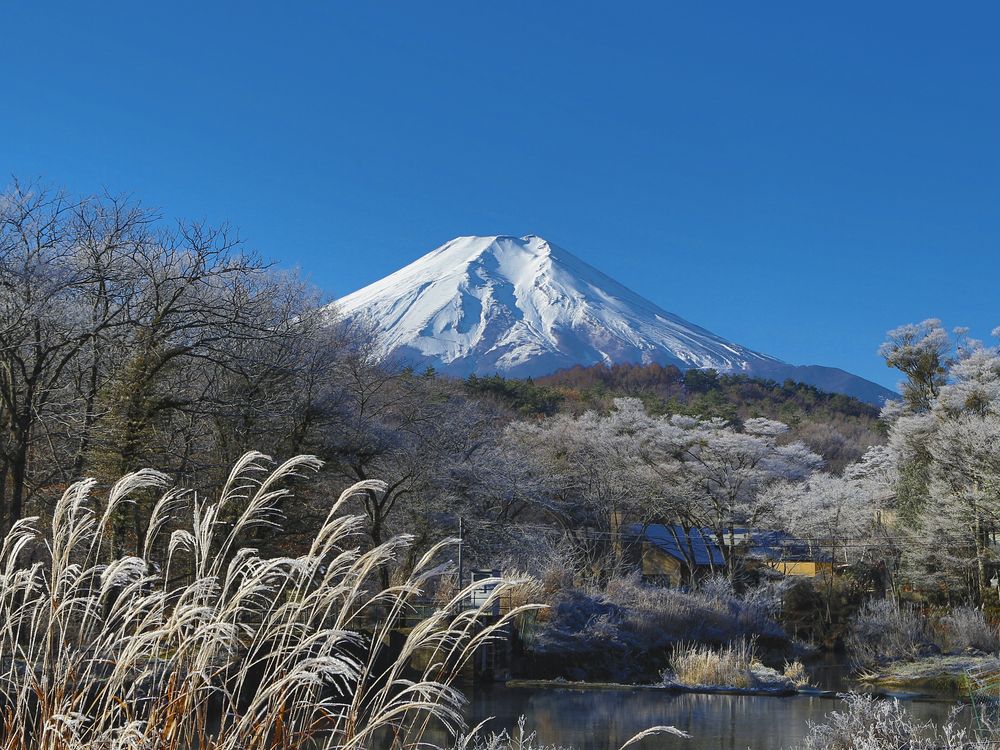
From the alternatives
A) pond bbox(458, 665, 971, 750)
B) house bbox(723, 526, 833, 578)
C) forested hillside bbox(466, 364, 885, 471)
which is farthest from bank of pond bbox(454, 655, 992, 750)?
forested hillside bbox(466, 364, 885, 471)

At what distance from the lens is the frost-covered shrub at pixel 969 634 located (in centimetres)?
2226

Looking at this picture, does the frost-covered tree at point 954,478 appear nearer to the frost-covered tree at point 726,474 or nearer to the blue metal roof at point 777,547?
the blue metal roof at point 777,547

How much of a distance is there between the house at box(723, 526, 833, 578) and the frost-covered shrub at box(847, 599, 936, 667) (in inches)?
377

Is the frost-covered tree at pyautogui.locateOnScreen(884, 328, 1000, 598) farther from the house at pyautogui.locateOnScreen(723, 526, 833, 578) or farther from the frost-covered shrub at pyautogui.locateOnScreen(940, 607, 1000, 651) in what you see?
the frost-covered shrub at pyautogui.locateOnScreen(940, 607, 1000, 651)

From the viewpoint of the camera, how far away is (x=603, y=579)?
26.6 metres

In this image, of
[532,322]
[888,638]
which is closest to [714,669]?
[888,638]

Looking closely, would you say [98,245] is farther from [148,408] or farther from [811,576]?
[811,576]

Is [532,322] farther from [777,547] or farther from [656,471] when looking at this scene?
[777,547]

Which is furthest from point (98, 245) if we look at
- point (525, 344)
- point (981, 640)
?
point (525, 344)

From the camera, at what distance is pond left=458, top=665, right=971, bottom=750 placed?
42.6ft

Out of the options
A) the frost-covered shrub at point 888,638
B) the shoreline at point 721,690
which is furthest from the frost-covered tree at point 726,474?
the shoreline at point 721,690

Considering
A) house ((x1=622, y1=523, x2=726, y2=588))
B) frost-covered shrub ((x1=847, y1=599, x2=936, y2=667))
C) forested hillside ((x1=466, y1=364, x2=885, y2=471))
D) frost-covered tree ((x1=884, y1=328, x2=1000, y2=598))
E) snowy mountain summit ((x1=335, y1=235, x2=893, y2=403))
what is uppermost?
snowy mountain summit ((x1=335, y1=235, x2=893, y2=403))

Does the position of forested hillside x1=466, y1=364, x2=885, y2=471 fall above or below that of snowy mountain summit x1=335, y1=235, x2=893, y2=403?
below

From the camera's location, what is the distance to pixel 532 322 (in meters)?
150
